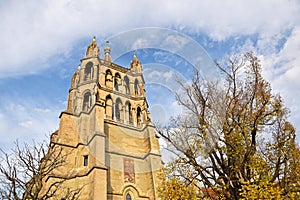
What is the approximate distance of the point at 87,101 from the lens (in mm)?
26688

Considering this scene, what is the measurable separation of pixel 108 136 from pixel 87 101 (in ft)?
18.0

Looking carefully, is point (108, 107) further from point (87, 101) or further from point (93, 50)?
point (93, 50)

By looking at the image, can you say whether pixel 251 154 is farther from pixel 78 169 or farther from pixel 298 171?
pixel 78 169

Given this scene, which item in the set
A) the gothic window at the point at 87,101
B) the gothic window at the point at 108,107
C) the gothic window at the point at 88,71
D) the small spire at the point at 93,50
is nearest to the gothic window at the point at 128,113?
the gothic window at the point at 108,107

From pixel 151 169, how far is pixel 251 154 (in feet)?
44.5

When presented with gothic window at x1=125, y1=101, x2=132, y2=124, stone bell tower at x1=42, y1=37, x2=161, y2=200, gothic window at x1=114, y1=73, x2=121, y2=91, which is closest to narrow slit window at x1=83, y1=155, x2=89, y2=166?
stone bell tower at x1=42, y1=37, x2=161, y2=200

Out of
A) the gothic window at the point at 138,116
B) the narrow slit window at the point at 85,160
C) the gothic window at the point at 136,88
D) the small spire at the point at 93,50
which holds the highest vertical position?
the small spire at the point at 93,50

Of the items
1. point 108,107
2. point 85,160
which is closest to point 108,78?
point 108,107

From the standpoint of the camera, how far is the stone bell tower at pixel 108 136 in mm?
19672

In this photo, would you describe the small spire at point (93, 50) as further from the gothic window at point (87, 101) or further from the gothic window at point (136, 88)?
the gothic window at point (87, 101)

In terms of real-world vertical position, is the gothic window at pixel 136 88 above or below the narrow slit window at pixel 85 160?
above

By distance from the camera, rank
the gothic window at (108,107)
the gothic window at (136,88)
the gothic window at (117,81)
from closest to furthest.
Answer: the gothic window at (108,107) < the gothic window at (117,81) < the gothic window at (136,88)

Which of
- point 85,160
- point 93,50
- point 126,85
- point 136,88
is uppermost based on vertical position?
point 93,50

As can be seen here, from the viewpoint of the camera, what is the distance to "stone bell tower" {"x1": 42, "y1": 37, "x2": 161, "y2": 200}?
64.5ft
